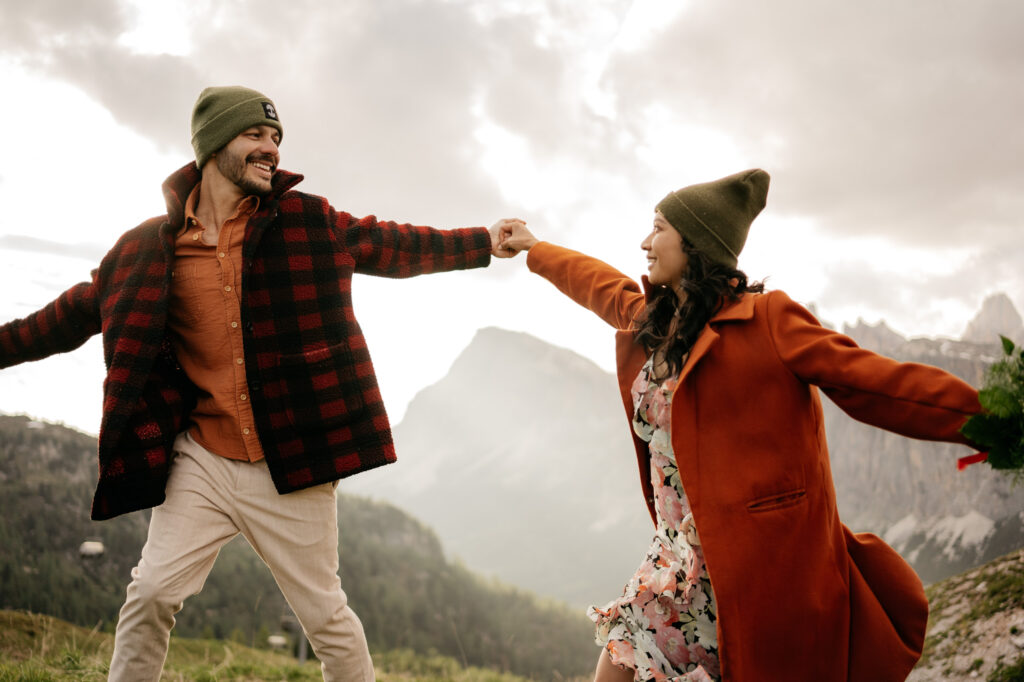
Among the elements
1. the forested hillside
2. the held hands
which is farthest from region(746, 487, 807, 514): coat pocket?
the forested hillside

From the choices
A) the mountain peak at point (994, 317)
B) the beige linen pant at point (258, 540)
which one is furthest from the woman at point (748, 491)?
the mountain peak at point (994, 317)

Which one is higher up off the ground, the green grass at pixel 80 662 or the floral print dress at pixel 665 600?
the floral print dress at pixel 665 600

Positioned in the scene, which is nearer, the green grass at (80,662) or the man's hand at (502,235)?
the man's hand at (502,235)

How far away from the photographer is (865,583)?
93.7 inches

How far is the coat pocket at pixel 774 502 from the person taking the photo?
226cm

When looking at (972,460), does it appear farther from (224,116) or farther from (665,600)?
(224,116)

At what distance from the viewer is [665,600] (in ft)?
8.06

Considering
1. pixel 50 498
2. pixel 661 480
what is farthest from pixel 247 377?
pixel 50 498

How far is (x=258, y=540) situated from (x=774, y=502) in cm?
185

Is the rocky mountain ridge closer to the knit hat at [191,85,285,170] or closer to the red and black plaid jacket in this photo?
the red and black plaid jacket

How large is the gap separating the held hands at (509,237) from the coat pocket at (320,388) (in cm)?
120

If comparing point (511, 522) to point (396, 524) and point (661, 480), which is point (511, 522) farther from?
point (661, 480)

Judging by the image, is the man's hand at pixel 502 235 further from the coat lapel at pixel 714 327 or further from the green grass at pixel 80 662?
the green grass at pixel 80 662

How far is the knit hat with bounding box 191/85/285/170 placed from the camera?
3016mm
